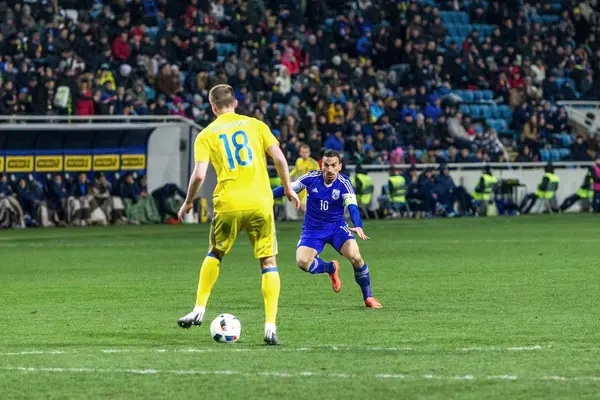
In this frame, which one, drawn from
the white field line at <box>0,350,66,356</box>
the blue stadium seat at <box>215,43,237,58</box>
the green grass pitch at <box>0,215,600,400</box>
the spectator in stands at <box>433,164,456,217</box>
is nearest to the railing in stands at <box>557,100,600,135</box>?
the spectator in stands at <box>433,164,456,217</box>

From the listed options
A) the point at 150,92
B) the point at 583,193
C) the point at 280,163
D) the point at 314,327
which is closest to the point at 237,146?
the point at 280,163

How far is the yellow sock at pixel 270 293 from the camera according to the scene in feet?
35.8

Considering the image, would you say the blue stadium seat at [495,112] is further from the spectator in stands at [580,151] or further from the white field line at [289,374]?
the white field line at [289,374]

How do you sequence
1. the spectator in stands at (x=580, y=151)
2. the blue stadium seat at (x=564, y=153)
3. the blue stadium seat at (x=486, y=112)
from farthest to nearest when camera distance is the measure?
the blue stadium seat at (x=486, y=112)
the blue stadium seat at (x=564, y=153)
the spectator in stands at (x=580, y=151)

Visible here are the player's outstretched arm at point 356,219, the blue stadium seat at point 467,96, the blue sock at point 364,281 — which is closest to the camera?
the player's outstretched arm at point 356,219

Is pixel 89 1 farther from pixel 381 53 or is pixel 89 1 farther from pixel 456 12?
pixel 456 12

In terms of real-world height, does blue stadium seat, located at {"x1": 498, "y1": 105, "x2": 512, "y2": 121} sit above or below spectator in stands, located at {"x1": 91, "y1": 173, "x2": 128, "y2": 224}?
above

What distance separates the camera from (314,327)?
12.3 meters

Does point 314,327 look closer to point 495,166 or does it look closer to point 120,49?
point 120,49

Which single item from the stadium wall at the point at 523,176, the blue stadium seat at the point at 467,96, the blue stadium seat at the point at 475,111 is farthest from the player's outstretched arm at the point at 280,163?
the blue stadium seat at the point at 467,96

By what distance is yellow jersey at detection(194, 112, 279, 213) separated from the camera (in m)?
11.0

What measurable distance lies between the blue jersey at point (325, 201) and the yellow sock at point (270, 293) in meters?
4.45

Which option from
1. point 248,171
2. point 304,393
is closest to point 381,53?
point 248,171

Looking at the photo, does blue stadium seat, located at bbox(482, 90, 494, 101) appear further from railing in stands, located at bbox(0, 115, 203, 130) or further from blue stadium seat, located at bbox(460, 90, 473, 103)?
railing in stands, located at bbox(0, 115, 203, 130)
